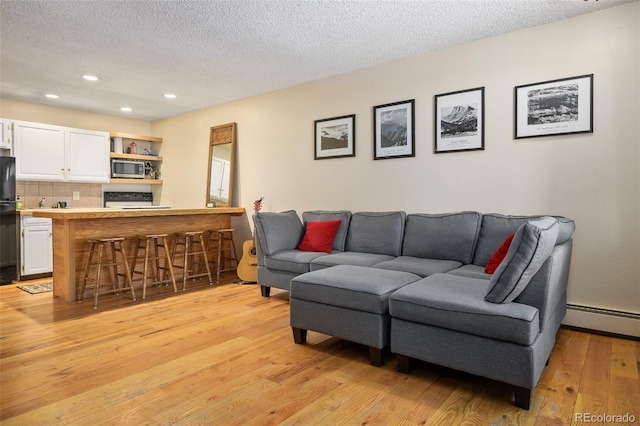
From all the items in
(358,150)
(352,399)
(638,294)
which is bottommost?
(352,399)

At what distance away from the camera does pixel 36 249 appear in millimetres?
5121

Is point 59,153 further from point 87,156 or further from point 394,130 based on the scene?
point 394,130

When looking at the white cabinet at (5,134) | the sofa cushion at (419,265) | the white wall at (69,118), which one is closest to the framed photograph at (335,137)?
the sofa cushion at (419,265)

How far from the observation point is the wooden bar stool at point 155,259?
172 inches

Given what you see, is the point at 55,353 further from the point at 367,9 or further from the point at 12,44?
the point at 367,9

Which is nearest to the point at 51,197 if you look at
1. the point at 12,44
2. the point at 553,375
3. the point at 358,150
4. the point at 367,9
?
the point at 12,44

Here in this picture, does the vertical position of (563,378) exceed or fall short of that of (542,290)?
it falls short

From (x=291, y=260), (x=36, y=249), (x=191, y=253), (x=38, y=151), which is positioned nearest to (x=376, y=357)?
(x=291, y=260)

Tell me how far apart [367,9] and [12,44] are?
328 cm

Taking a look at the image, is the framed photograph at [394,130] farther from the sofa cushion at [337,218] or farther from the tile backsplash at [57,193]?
the tile backsplash at [57,193]

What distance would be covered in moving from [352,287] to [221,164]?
402 centimetres

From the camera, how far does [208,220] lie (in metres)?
5.29

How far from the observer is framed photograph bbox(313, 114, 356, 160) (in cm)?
447

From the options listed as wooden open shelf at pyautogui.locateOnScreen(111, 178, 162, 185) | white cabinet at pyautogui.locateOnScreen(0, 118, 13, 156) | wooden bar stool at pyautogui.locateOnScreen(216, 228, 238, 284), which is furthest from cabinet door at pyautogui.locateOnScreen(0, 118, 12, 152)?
wooden bar stool at pyautogui.locateOnScreen(216, 228, 238, 284)
